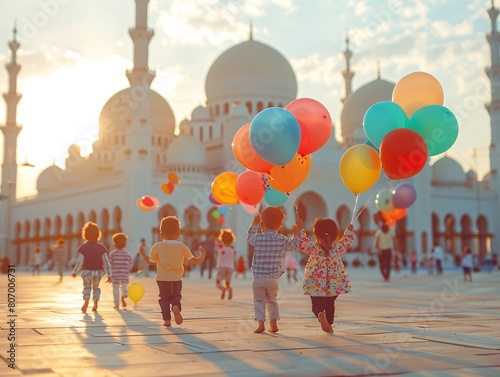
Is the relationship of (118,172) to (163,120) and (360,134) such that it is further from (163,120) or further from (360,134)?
(360,134)

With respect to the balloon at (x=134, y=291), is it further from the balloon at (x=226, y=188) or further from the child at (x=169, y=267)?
the child at (x=169, y=267)

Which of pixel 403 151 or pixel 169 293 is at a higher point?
pixel 403 151

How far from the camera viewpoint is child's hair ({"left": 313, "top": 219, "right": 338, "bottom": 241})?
252 inches

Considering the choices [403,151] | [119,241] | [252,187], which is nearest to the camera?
[403,151]

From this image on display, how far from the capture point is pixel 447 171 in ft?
166

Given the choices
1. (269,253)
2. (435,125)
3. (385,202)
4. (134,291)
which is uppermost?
(435,125)

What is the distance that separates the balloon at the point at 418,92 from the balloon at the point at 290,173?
1.55 m

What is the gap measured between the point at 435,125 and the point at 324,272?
264 centimetres

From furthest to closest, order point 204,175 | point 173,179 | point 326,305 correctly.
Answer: point 204,175 → point 173,179 → point 326,305

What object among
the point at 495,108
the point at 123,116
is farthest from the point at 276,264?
the point at 495,108

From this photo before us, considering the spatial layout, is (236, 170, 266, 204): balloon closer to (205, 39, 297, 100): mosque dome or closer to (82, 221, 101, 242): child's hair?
(82, 221, 101, 242): child's hair

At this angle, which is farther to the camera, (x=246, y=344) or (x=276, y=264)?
(x=276, y=264)

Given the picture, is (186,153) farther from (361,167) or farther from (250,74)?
(361,167)

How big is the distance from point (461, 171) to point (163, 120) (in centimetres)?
2355
